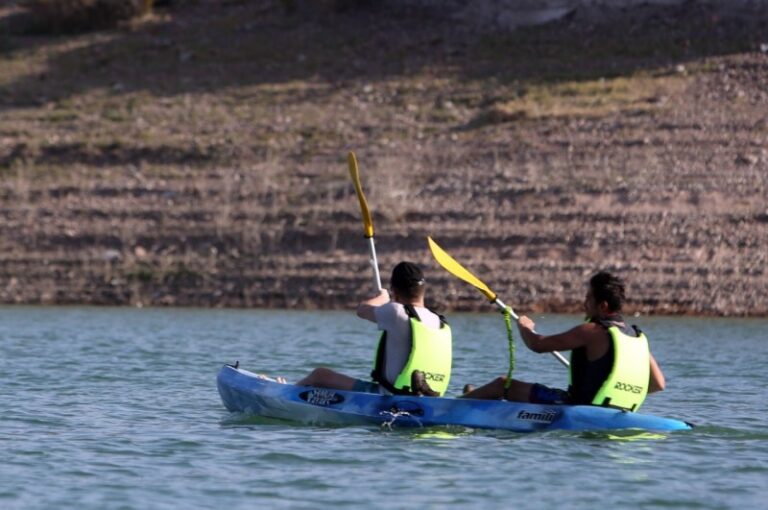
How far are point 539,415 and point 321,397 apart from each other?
→ 1706 millimetres

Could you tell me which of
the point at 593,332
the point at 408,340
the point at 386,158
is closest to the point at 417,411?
the point at 408,340

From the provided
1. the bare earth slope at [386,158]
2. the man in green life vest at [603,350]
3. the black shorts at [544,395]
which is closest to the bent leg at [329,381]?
the black shorts at [544,395]

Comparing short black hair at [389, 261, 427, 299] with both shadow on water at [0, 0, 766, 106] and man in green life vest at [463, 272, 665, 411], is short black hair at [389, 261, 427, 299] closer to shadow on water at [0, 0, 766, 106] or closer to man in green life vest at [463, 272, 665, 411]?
man in green life vest at [463, 272, 665, 411]

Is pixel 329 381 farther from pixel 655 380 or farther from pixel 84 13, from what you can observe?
pixel 84 13

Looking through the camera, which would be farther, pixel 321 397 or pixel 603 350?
pixel 321 397

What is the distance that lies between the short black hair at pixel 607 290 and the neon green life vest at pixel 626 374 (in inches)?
7.1

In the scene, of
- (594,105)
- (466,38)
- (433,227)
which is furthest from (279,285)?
(466,38)

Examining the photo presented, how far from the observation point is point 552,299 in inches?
977

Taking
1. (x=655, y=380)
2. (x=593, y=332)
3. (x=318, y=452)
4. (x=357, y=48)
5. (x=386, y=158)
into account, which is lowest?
(x=318, y=452)

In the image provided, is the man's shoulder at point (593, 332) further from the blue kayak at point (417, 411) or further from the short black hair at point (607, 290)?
the blue kayak at point (417, 411)

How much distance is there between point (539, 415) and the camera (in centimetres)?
1189

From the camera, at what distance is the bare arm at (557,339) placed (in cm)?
1141

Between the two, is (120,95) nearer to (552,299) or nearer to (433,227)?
(433,227)

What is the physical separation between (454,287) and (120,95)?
1147 cm
